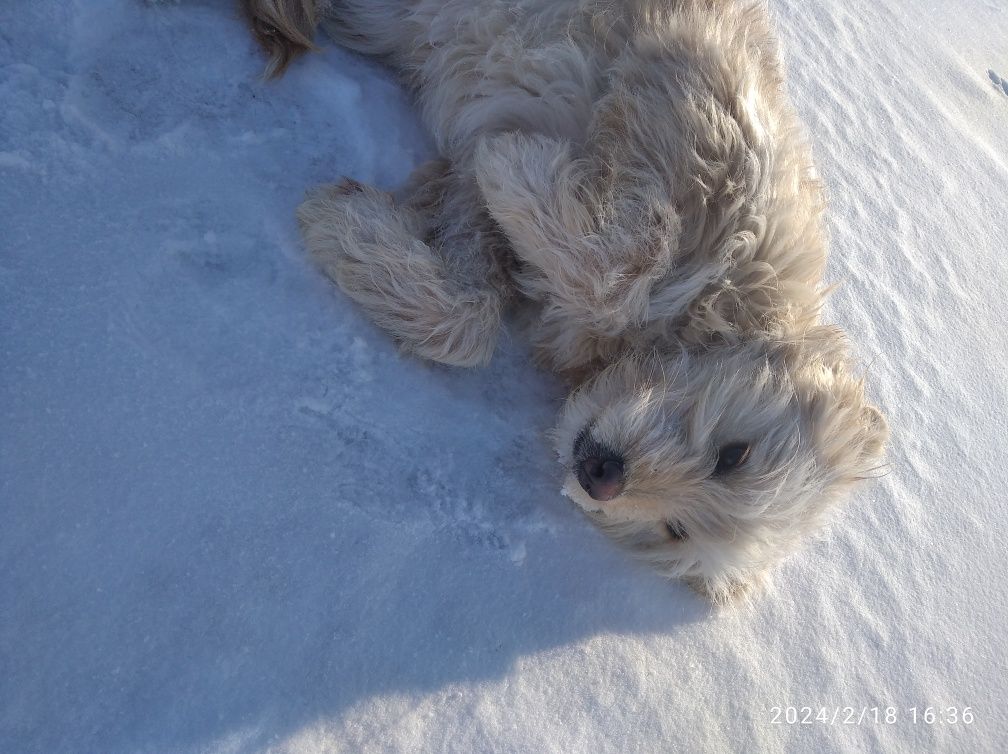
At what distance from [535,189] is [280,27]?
1224 mm

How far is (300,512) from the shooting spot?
2119 millimetres

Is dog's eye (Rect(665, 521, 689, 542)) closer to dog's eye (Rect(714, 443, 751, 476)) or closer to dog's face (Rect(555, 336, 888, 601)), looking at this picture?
dog's face (Rect(555, 336, 888, 601))

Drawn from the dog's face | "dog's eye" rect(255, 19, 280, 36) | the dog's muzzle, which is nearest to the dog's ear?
the dog's face

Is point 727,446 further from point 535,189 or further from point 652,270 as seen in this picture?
point 535,189

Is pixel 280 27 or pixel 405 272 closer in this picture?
pixel 405 272

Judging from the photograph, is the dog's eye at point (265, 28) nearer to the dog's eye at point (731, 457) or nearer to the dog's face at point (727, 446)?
the dog's face at point (727, 446)

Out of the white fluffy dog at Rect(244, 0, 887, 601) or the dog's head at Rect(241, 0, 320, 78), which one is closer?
the white fluffy dog at Rect(244, 0, 887, 601)

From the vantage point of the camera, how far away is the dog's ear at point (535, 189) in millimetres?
2314

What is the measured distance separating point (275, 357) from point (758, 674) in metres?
1.89

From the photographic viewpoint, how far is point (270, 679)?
6.21ft
